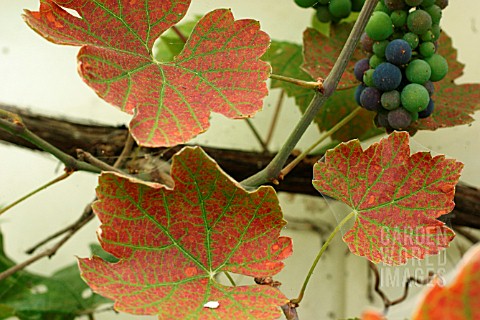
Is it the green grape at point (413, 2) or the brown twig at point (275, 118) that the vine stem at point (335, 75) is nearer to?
the green grape at point (413, 2)

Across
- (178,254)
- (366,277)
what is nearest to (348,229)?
(178,254)

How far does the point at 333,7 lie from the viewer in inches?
26.8

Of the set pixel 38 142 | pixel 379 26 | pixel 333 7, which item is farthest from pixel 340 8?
pixel 38 142

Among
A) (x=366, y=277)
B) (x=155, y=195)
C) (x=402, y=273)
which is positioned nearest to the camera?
(x=155, y=195)

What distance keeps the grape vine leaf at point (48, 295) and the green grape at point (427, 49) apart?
595 mm

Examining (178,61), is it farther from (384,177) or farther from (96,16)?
(384,177)

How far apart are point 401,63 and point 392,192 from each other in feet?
0.45

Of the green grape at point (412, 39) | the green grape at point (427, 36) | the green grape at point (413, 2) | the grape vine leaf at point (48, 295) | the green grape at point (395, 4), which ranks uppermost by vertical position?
the green grape at point (413, 2)

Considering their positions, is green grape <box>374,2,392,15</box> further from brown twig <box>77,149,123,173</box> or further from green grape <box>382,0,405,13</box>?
brown twig <box>77,149,123,173</box>

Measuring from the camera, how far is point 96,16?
0.50 m

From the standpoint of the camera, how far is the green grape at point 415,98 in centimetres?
56

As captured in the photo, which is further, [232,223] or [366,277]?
[366,277]

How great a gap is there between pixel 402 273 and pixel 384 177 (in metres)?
0.23

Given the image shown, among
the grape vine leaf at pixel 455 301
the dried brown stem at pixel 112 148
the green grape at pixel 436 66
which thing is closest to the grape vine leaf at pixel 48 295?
the dried brown stem at pixel 112 148
